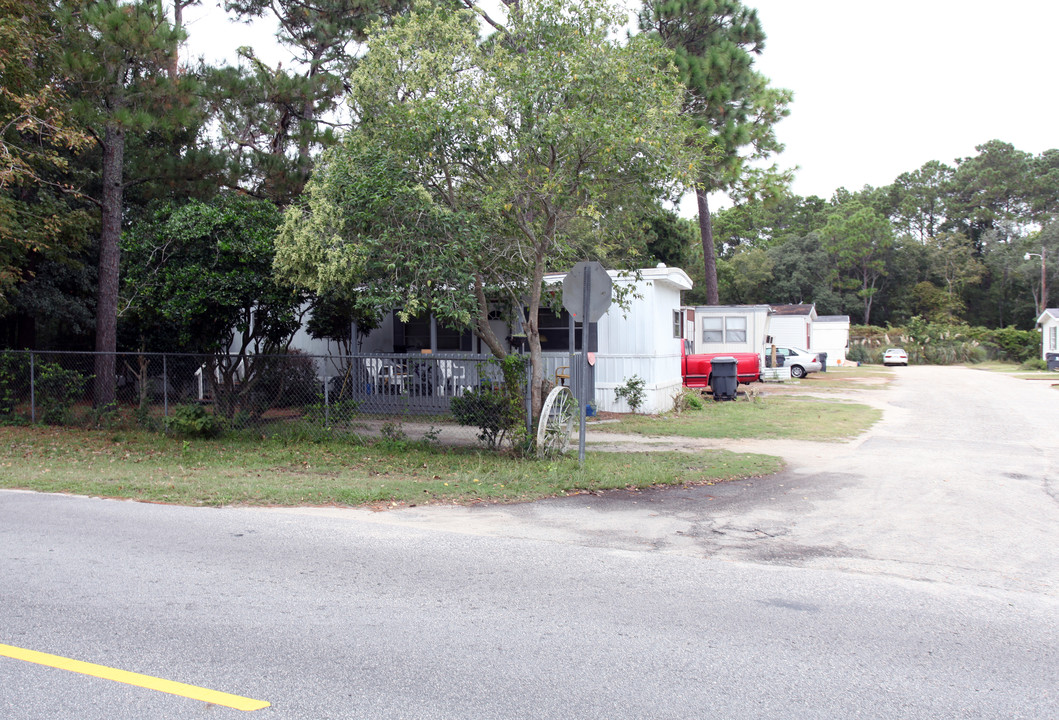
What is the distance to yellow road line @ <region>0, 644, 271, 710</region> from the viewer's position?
3553 mm

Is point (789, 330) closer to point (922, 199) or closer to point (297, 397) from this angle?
point (297, 397)

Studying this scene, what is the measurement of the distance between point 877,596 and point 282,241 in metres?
9.09

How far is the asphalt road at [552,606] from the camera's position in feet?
12.0

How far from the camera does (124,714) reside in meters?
3.42

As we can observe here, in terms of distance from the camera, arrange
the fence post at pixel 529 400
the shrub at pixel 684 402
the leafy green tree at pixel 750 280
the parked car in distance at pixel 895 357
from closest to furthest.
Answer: the fence post at pixel 529 400, the shrub at pixel 684 402, the parked car in distance at pixel 895 357, the leafy green tree at pixel 750 280

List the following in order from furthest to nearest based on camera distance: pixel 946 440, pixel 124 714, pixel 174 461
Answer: pixel 946 440, pixel 174 461, pixel 124 714

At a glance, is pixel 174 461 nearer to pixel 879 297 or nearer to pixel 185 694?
pixel 185 694

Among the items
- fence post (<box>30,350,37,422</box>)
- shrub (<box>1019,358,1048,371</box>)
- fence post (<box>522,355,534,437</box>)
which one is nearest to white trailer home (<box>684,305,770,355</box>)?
fence post (<box>522,355,534,437</box>)

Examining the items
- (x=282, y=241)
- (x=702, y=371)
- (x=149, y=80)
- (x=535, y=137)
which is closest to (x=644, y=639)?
(x=535, y=137)

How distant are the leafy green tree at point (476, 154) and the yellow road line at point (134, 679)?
6169mm

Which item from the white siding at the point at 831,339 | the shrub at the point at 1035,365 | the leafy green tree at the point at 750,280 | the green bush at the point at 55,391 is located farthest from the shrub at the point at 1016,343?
the green bush at the point at 55,391

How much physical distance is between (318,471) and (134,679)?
6.51 metres

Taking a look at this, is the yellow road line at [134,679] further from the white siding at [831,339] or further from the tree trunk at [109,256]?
the white siding at [831,339]

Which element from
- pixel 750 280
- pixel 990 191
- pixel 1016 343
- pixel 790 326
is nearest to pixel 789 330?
pixel 790 326
